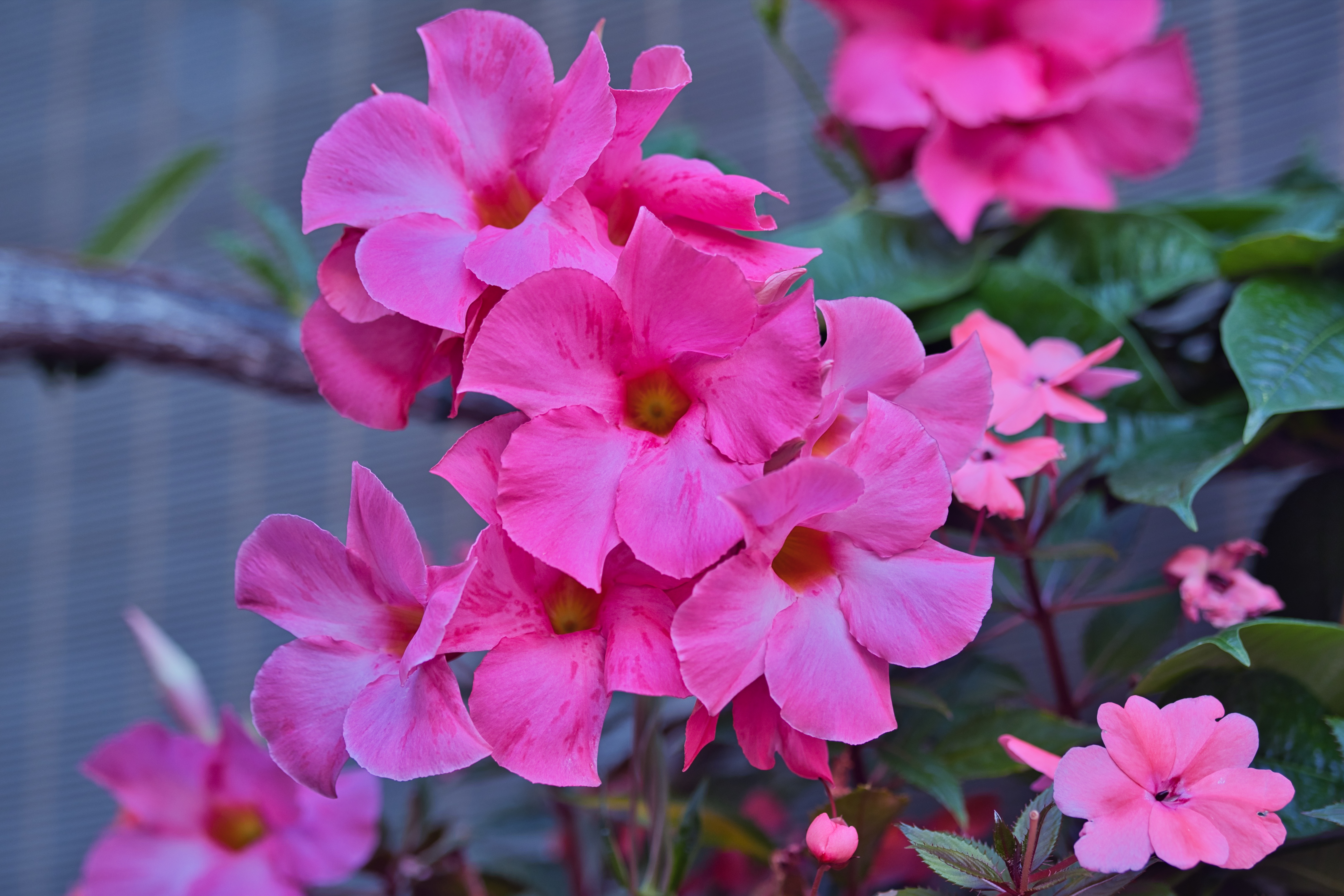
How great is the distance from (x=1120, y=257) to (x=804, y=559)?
0.37 meters

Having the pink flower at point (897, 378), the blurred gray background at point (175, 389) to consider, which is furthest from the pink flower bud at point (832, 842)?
the blurred gray background at point (175, 389)

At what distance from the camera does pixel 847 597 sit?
0.30 m

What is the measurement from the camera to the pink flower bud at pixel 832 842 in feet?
0.99

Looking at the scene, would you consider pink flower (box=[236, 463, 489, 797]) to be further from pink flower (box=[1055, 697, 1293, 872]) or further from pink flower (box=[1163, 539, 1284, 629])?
pink flower (box=[1163, 539, 1284, 629])

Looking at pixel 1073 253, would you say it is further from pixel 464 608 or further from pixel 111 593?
pixel 111 593

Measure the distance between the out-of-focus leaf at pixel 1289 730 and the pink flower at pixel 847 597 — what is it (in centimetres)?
16

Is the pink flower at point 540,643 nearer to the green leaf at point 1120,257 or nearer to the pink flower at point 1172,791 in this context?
the pink flower at point 1172,791

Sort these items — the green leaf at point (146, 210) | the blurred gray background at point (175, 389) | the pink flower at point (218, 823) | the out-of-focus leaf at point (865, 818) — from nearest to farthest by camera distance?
the out-of-focus leaf at point (865, 818), the pink flower at point (218, 823), the green leaf at point (146, 210), the blurred gray background at point (175, 389)

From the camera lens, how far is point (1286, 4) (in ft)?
2.82

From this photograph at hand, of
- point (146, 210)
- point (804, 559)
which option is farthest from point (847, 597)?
point (146, 210)

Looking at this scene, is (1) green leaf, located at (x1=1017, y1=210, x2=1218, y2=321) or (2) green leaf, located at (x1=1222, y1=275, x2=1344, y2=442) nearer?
(2) green leaf, located at (x1=1222, y1=275, x2=1344, y2=442)

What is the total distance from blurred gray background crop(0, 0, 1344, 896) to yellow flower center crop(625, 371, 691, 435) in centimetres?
68

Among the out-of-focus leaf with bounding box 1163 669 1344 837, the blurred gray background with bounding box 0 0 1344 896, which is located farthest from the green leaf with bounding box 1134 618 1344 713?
the blurred gray background with bounding box 0 0 1344 896

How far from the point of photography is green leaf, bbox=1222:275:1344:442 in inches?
15.2
